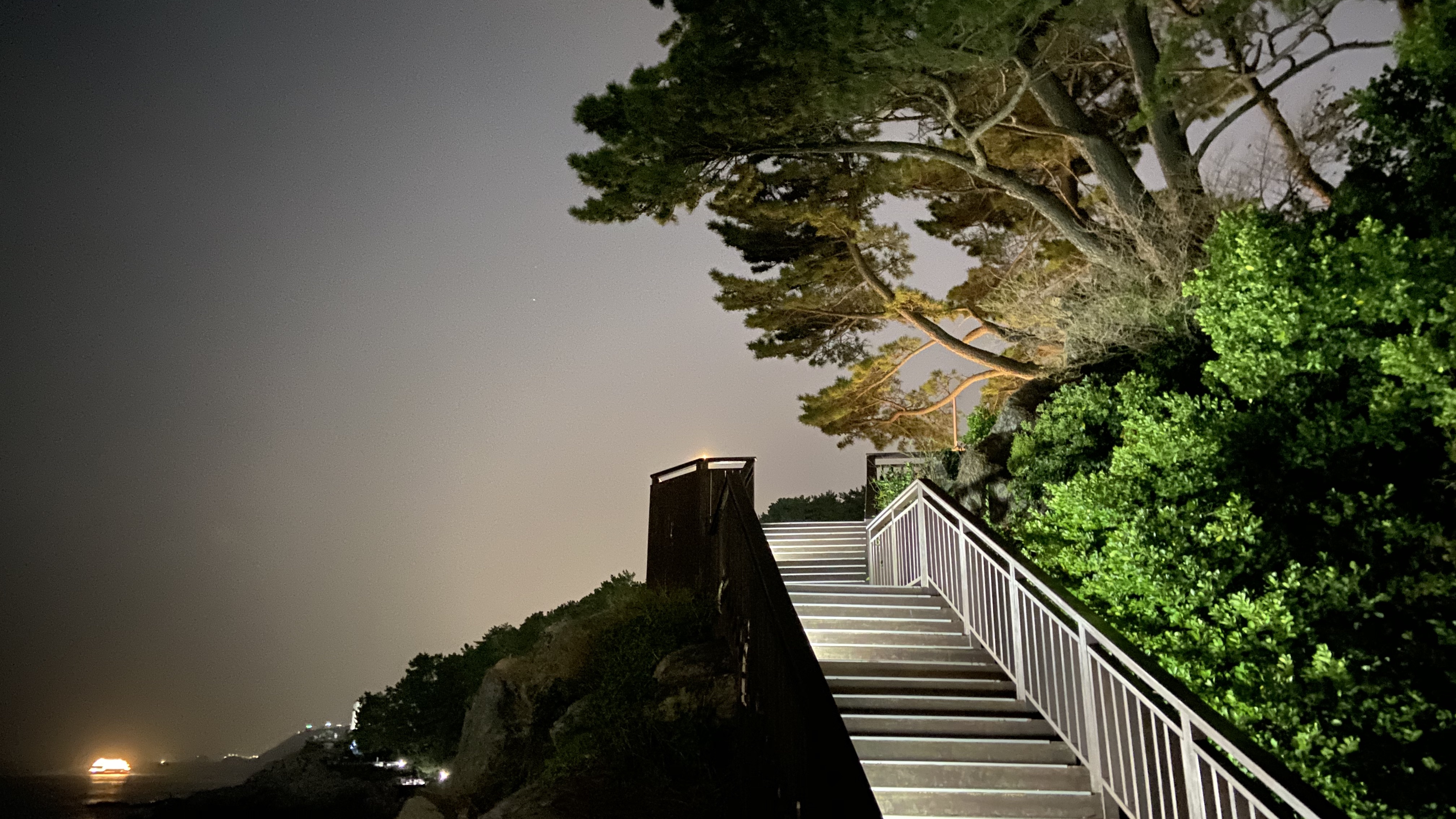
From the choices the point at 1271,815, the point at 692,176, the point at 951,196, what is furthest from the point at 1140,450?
the point at 951,196

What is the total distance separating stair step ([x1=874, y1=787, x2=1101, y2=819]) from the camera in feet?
15.9

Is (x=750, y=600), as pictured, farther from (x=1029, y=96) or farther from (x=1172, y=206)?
(x=1029, y=96)

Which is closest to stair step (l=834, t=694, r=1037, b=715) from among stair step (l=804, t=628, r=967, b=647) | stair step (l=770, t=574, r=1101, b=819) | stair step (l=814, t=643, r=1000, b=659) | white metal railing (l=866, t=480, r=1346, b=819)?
stair step (l=770, t=574, r=1101, b=819)

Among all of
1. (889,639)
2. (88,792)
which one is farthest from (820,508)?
(88,792)

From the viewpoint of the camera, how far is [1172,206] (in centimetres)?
1128

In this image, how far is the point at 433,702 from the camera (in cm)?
1955

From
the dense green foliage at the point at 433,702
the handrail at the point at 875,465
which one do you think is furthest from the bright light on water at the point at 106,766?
the handrail at the point at 875,465

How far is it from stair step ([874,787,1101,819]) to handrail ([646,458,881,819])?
0.72m

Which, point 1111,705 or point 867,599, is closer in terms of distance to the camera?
point 1111,705

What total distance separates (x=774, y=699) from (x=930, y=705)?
2392mm

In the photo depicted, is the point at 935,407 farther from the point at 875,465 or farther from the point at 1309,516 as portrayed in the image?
the point at 1309,516

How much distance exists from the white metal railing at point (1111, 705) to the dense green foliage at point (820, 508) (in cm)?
1448

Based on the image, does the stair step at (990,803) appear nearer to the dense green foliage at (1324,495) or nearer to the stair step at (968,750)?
the stair step at (968,750)

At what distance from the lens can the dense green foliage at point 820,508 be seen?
2205 centimetres
